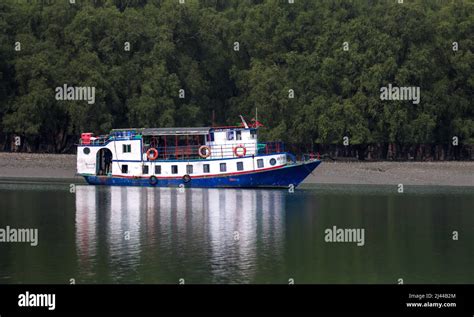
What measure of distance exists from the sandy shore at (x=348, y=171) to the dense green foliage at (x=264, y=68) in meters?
5.54

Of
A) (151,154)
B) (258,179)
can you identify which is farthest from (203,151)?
(258,179)

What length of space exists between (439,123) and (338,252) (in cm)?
7946

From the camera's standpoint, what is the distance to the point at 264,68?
5428 inches

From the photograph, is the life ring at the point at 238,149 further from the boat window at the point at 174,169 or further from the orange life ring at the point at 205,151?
the boat window at the point at 174,169

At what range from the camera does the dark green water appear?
46781mm

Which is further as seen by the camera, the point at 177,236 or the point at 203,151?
the point at 203,151

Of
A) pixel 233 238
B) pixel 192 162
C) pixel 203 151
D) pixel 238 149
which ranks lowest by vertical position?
pixel 233 238

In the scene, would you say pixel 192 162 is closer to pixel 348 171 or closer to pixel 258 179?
pixel 258 179

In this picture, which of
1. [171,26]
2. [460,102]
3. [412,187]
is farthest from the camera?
[171,26]

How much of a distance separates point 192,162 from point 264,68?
1505 inches

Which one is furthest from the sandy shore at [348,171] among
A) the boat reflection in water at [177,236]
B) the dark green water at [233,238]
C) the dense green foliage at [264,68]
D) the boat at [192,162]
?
the boat reflection in water at [177,236]

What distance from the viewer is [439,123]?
130375 mm
